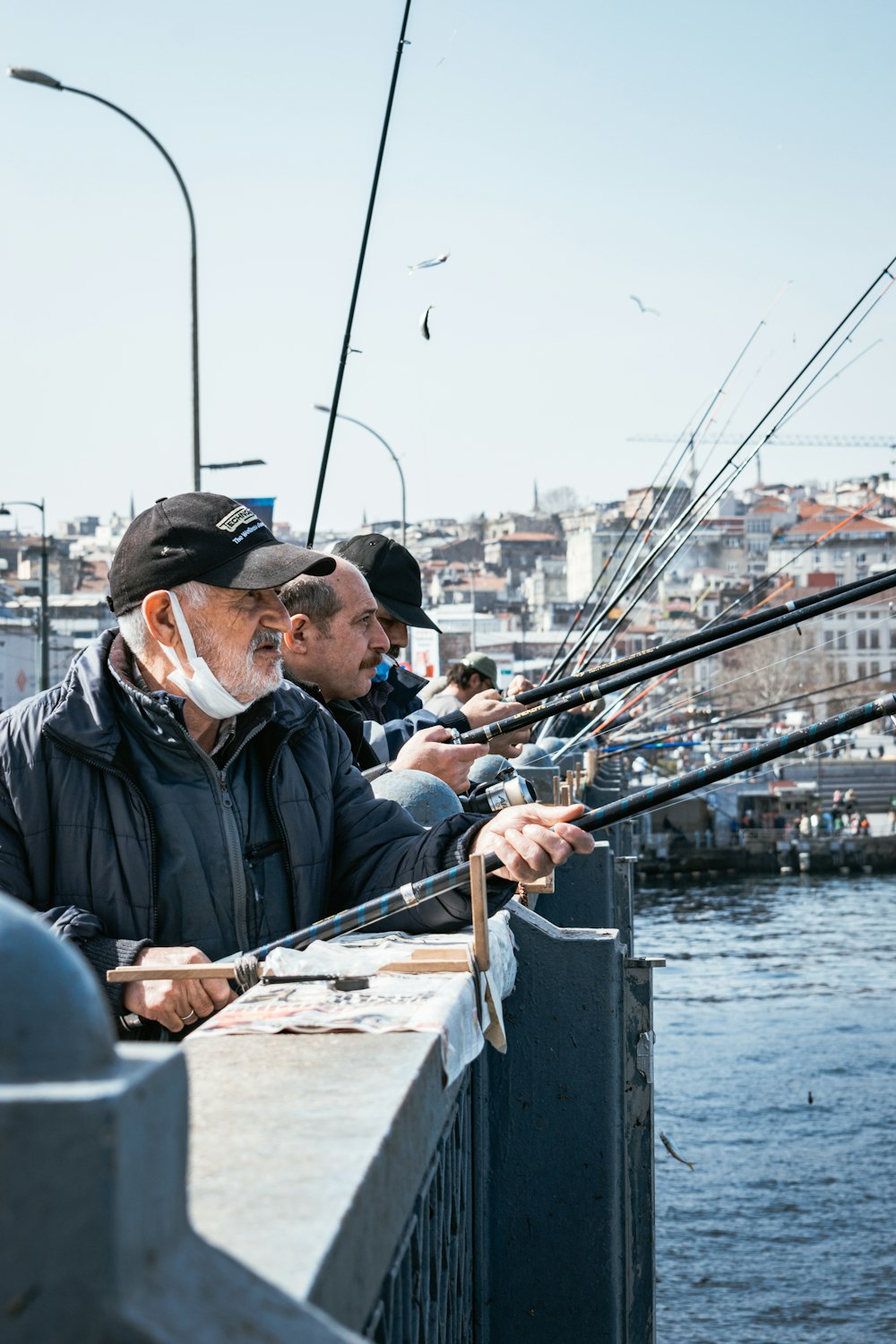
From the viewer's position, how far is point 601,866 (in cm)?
749

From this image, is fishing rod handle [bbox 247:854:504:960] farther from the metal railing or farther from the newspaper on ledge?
the metal railing

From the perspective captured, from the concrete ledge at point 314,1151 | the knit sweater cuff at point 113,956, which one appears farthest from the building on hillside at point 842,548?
the concrete ledge at point 314,1151

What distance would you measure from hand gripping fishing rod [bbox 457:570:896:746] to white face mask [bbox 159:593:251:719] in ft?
5.58

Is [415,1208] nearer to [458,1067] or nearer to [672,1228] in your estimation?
[458,1067]

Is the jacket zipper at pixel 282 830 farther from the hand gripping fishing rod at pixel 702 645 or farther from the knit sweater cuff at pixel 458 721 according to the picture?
the knit sweater cuff at pixel 458 721

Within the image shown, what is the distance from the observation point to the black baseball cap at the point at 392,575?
244 inches

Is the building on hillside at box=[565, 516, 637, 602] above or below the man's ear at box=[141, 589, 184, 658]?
above

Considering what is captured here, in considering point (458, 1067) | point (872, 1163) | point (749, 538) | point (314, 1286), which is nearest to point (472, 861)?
point (458, 1067)

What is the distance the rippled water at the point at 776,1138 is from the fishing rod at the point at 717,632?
37.7 feet

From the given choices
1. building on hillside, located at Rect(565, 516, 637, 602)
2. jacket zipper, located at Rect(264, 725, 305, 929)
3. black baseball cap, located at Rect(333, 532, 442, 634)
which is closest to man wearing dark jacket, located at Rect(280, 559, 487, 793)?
black baseball cap, located at Rect(333, 532, 442, 634)

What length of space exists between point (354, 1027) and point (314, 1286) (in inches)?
32.5

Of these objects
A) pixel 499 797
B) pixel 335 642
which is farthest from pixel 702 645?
pixel 499 797

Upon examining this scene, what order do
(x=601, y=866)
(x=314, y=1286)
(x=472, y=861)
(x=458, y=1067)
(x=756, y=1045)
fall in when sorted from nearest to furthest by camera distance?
(x=314, y=1286) < (x=458, y=1067) < (x=472, y=861) < (x=601, y=866) < (x=756, y=1045)

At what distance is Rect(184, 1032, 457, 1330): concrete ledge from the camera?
1.32m
